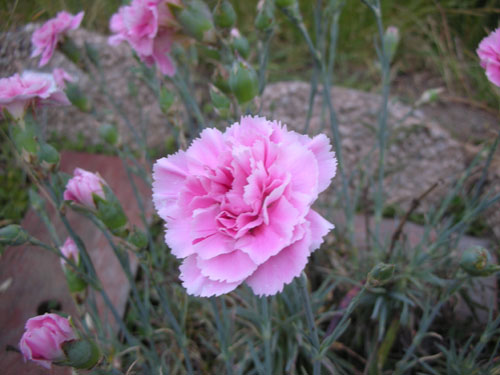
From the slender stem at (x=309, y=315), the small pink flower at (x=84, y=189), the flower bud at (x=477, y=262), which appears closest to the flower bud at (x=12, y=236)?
the small pink flower at (x=84, y=189)

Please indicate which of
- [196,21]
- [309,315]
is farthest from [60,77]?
[309,315]

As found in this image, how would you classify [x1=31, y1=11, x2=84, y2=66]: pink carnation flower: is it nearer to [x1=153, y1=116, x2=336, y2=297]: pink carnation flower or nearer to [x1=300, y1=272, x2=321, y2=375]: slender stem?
[x1=153, y1=116, x2=336, y2=297]: pink carnation flower

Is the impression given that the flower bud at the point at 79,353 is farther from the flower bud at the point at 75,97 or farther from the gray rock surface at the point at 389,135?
the gray rock surface at the point at 389,135

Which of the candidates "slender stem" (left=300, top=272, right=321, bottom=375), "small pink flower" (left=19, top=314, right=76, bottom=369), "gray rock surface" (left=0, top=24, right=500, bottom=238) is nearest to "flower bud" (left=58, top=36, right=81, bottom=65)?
"gray rock surface" (left=0, top=24, right=500, bottom=238)

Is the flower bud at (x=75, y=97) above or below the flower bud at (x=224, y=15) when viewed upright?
below

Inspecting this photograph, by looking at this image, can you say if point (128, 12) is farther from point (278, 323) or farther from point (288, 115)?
point (288, 115)

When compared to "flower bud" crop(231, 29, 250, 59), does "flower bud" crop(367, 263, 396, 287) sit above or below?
below
